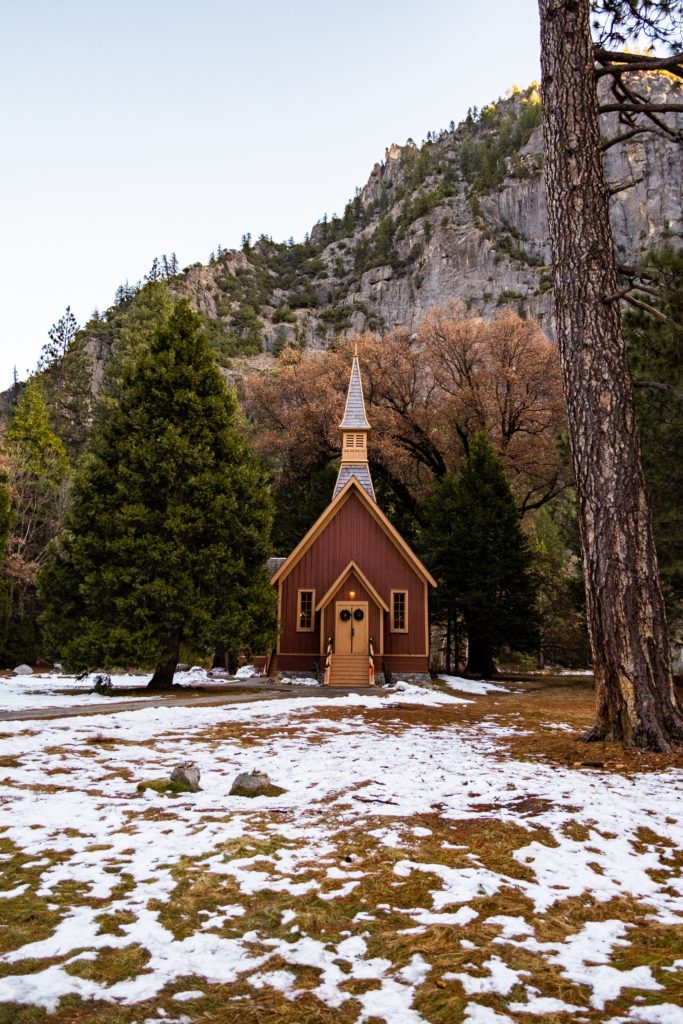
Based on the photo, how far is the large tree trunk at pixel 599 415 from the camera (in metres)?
7.21

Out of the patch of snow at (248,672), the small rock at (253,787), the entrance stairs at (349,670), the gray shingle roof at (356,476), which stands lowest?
the patch of snow at (248,672)

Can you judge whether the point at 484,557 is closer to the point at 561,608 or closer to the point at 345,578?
the point at 345,578

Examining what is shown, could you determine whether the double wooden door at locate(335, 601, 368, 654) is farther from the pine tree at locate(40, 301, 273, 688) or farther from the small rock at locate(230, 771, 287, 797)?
the small rock at locate(230, 771, 287, 797)

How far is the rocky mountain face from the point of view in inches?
4525

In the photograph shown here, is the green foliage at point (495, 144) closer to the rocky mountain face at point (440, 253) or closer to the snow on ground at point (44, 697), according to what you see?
the rocky mountain face at point (440, 253)

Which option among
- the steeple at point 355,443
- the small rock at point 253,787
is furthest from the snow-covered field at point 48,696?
the steeple at point 355,443

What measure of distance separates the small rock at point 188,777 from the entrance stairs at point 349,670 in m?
14.7

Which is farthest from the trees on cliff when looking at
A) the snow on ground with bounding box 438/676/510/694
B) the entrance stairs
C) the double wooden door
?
the entrance stairs

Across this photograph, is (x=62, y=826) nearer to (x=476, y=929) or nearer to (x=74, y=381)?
(x=476, y=929)

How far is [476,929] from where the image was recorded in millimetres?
2896

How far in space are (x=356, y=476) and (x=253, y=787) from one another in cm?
1890

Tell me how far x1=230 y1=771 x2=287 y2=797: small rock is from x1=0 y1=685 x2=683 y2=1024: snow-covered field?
18 cm

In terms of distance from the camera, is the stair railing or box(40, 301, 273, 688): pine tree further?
the stair railing

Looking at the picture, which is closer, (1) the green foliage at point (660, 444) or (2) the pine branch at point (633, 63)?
(2) the pine branch at point (633, 63)
